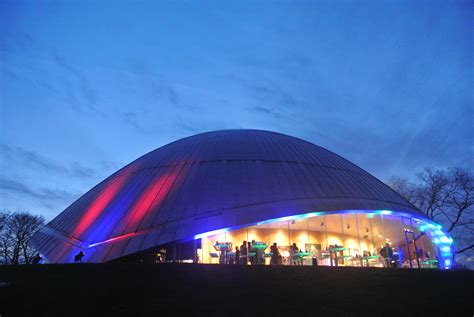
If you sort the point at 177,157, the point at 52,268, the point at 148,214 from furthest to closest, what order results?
the point at 177,157, the point at 148,214, the point at 52,268

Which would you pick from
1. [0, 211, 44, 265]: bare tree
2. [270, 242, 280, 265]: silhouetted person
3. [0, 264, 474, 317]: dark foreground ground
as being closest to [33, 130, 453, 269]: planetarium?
[270, 242, 280, 265]: silhouetted person

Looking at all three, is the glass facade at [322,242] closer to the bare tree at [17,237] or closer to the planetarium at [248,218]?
the planetarium at [248,218]

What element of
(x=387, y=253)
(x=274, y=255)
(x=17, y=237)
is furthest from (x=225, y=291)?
(x=17, y=237)

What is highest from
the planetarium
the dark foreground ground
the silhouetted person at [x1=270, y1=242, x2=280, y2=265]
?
the planetarium

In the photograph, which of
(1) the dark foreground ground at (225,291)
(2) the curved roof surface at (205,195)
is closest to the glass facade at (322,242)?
(2) the curved roof surface at (205,195)

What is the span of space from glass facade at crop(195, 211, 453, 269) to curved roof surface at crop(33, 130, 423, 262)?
0.60m

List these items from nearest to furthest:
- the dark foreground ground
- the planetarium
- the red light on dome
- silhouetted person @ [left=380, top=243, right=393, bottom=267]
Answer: the dark foreground ground
the planetarium
silhouetted person @ [left=380, top=243, right=393, bottom=267]
the red light on dome

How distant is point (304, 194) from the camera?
2109 centimetres

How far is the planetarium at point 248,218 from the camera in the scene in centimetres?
1838

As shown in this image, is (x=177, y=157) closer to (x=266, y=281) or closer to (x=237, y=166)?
(x=237, y=166)

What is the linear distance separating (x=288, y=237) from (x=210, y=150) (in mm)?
10029

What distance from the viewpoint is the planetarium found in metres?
18.4

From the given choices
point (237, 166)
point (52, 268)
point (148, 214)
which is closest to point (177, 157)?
point (237, 166)

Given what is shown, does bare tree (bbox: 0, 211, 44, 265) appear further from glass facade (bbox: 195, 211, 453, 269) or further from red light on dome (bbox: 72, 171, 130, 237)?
glass facade (bbox: 195, 211, 453, 269)
